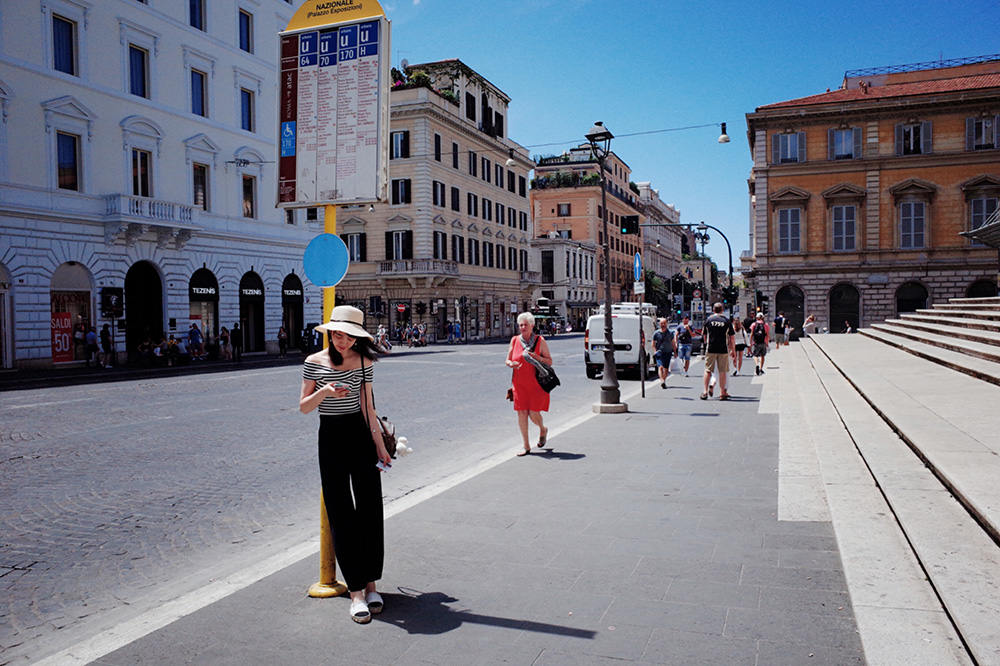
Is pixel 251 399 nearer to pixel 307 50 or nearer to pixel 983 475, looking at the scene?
pixel 307 50

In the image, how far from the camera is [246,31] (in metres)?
36.4

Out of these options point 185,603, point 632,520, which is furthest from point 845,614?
point 185,603

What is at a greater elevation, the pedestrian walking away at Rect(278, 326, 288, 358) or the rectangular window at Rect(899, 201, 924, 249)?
the rectangular window at Rect(899, 201, 924, 249)

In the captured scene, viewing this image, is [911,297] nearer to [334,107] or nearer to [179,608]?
[334,107]

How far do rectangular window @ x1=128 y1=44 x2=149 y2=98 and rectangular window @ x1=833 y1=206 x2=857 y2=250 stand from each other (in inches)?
1449

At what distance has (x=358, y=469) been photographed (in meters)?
4.25

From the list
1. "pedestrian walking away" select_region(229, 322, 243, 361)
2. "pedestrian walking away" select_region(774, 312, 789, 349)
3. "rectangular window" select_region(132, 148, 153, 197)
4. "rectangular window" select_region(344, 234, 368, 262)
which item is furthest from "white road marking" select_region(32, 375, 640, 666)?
"rectangular window" select_region(344, 234, 368, 262)

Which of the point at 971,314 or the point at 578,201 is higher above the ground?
the point at 578,201

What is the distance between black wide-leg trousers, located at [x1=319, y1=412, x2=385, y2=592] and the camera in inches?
165

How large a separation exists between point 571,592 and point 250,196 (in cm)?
3545

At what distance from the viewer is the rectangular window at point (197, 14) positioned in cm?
3294

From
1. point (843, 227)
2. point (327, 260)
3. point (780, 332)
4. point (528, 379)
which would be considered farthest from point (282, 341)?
point (327, 260)

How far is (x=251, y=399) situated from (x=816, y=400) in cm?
1069

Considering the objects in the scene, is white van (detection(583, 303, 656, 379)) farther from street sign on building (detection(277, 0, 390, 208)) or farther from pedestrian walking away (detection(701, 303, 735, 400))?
street sign on building (detection(277, 0, 390, 208))
